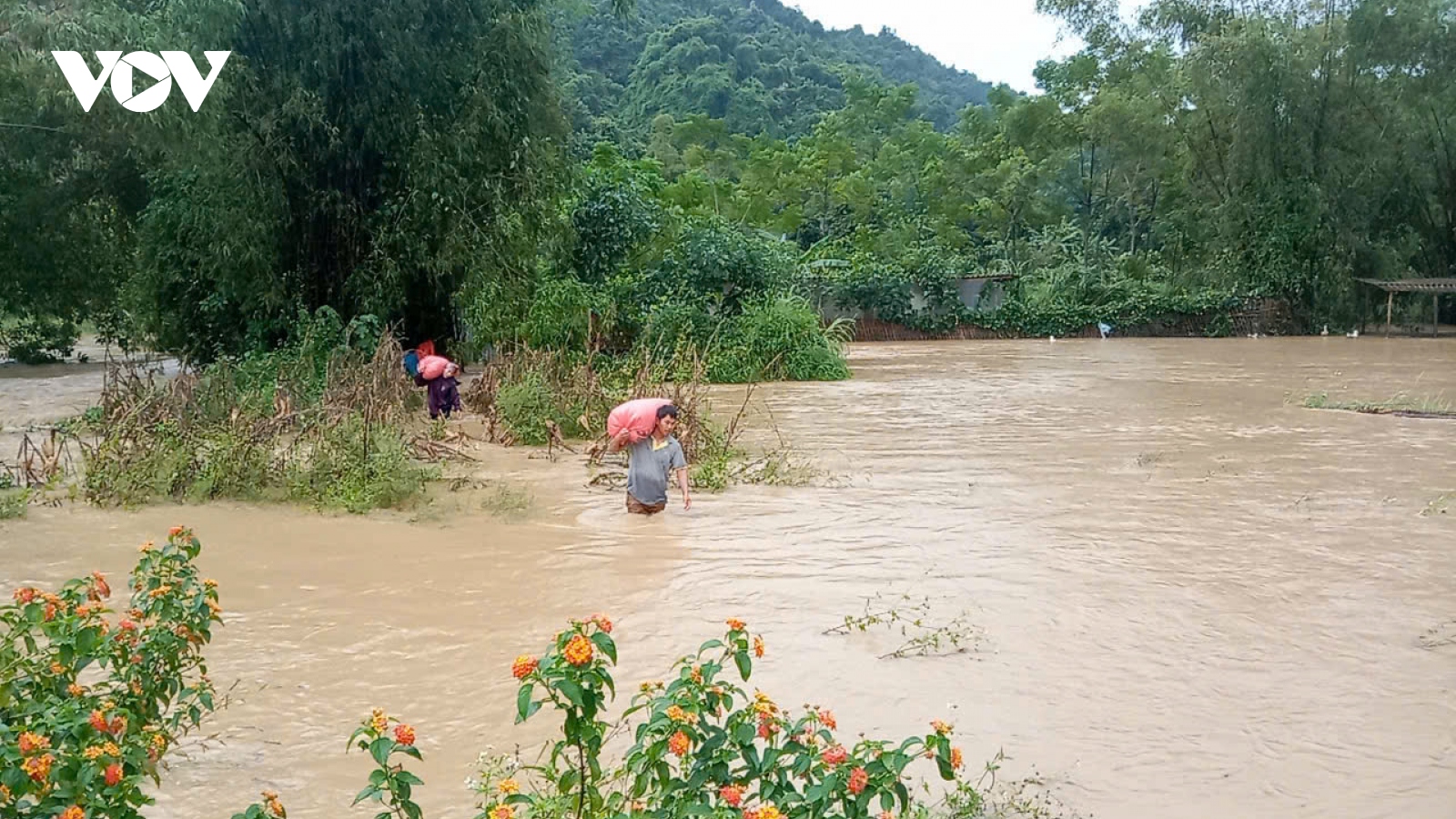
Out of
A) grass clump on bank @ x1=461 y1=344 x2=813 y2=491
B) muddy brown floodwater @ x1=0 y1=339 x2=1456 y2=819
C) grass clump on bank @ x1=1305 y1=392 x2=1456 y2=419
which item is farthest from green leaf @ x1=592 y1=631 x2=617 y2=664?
grass clump on bank @ x1=1305 y1=392 x2=1456 y2=419

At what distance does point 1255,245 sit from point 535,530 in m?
32.8

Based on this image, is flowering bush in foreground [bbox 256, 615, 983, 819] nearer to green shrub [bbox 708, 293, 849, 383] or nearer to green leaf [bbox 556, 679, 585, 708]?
green leaf [bbox 556, 679, 585, 708]

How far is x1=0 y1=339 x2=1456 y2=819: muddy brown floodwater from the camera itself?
4555 mm

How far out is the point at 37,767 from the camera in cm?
270

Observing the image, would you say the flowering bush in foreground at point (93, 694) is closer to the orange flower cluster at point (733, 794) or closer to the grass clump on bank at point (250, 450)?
the orange flower cluster at point (733, 794)

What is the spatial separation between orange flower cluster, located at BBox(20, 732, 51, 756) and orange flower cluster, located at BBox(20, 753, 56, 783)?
0.07 ft

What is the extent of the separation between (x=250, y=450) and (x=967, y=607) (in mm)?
5550

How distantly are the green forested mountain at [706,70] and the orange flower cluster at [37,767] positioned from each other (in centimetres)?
4470

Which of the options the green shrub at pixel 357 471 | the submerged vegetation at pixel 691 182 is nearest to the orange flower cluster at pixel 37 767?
the green shrub at pixel 357 471

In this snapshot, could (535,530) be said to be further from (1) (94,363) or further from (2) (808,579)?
(1) (94,363)

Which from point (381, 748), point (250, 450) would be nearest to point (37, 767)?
point (381, 748)

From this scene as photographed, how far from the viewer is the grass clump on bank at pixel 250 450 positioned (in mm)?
9094

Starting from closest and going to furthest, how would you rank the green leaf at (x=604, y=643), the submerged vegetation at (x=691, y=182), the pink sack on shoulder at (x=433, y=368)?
the green leaf at (x=604, y=643) → the pink sack on shoulder at (x=433, y=368) → the submerged vegetation at (x=691, y=182)

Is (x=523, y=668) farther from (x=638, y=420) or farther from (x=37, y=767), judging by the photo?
(x=638, y=420)
